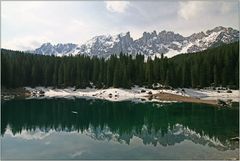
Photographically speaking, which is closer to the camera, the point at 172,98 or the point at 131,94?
the point at 172,98

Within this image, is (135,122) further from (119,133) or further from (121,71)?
(121,71)

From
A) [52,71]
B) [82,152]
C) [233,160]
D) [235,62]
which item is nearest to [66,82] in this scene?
[52,71]

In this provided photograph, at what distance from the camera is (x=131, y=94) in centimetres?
9750

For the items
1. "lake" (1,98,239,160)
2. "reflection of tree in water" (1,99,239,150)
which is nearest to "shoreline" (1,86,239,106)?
"reflection of tree in water" (1,99,239,150)

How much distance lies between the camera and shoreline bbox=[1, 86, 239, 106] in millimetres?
85875

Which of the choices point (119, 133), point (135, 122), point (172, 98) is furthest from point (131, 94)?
point (119, 133)

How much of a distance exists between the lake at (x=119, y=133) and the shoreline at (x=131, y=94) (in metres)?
21.4

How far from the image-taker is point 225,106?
218 ft

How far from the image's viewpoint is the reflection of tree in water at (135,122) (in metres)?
40.0

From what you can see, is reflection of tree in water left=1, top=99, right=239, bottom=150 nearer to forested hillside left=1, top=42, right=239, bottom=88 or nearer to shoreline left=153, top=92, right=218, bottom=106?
shoreline left=153, top=92, right=218, bottom=106

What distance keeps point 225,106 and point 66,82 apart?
6133cm

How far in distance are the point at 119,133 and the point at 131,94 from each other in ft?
182

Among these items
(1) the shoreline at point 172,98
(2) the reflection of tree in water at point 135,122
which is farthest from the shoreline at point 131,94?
(2) the reflection of tree in water at point 135,122

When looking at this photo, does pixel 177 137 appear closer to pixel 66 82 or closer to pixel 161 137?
pixel 161 137
